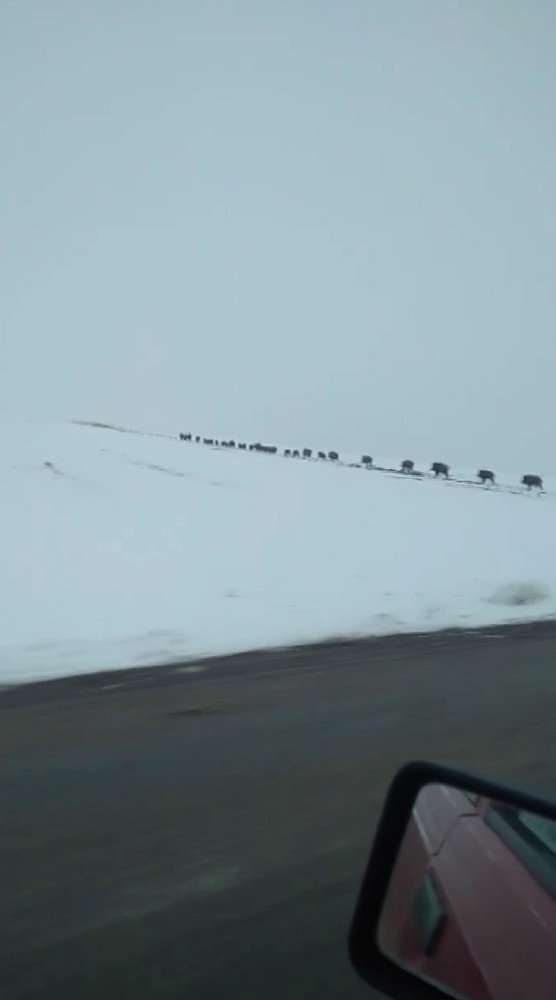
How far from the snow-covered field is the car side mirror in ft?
20.0

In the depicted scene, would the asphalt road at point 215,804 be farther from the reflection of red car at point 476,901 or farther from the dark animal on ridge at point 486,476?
the dark animal on ridge at point 486,476

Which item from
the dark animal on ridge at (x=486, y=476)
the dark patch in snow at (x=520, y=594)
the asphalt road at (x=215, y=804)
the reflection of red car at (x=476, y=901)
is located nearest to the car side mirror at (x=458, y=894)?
the reflection of red car at (x=476, y=901)

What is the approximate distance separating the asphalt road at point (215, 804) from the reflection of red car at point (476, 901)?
3.32ft

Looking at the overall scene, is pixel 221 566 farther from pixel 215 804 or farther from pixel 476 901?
pixel 476 901

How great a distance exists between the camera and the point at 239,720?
630 centimetres

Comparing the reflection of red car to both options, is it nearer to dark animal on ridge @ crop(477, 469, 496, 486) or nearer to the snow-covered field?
the snow-covered field

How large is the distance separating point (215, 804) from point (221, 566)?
11274 mm

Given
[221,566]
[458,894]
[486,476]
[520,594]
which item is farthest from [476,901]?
[486,476]

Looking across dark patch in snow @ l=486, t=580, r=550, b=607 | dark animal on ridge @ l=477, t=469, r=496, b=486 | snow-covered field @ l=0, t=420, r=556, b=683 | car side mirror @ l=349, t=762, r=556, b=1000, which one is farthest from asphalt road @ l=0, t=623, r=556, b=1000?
dark animal on ridge @ l=477, t=469, r=496, b=486

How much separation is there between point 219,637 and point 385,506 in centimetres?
2257

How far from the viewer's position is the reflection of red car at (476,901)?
6.48 feet

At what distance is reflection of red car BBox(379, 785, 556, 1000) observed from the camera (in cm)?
197

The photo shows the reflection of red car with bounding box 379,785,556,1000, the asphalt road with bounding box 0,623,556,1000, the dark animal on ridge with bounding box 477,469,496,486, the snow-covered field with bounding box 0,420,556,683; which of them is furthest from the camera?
the dark animal on ridge with bounding box 477,469,496,486

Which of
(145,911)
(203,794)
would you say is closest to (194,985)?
(145,911)
